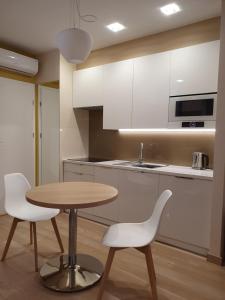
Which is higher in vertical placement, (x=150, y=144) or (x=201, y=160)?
(x=150, y=144)

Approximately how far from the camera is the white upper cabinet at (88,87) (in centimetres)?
350

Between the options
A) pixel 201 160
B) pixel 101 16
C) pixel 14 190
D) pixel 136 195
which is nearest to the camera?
→ pixel 14 190

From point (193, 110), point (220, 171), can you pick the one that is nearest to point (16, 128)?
point (193, 110)

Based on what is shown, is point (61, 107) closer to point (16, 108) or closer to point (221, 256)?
point (16, 108)

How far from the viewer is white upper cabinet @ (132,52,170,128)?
2.86 m

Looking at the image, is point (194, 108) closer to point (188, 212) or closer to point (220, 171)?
point (220, 171)

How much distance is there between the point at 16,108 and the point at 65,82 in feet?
2.99

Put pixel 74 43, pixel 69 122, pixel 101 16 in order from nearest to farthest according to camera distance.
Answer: pixel 74 43 < pixel 101 16 < pixel 69 122

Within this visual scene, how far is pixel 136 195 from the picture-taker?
2906mm

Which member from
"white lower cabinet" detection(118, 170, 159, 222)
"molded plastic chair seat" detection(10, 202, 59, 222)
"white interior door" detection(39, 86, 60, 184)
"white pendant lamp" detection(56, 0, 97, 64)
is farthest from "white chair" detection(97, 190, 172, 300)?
"white interior door" detection(39, 86, 60, 184)

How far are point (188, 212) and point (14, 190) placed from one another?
74.2 inches

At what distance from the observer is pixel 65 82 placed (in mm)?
3727

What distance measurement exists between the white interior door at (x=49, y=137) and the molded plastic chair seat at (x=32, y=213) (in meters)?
1.89

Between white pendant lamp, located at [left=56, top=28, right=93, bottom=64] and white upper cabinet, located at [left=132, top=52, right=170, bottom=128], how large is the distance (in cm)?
131
